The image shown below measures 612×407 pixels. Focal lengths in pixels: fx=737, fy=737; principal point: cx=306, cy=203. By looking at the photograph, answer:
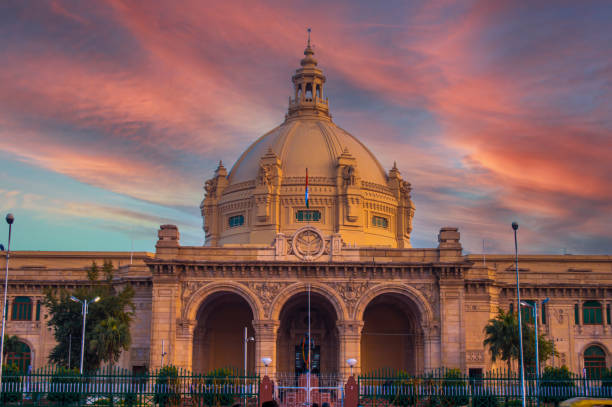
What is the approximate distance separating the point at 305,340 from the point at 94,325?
20335mm

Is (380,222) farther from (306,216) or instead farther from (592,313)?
(592,313)

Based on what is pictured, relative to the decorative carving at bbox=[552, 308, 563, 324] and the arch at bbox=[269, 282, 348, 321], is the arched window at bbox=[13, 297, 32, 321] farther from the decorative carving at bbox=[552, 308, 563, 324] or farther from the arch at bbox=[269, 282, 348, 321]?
the decorative carving at bbox=[552, 308, 563, 324]

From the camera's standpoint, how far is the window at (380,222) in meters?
73.6

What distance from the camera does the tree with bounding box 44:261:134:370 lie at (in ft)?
167

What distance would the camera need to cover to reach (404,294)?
190ft

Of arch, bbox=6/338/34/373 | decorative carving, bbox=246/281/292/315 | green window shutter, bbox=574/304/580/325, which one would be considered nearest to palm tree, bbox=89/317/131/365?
decorative carving, bbox=246/281/292/315

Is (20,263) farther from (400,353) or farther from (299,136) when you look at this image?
(400,353)

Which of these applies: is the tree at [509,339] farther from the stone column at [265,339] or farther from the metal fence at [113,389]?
the metal fence at [113,389]

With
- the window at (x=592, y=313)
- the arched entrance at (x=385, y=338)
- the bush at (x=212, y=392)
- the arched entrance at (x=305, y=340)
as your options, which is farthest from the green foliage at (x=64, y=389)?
the window at (x=592, y=313)

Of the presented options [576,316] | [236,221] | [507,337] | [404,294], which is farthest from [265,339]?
[576,316]

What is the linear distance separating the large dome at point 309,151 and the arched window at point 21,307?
23119mm

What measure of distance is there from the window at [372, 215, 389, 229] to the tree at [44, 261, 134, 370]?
27.5 metres

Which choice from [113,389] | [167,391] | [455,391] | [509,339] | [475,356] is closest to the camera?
[113,389]

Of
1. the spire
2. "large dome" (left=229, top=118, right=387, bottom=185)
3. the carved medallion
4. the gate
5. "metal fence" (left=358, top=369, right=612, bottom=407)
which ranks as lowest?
the gate
